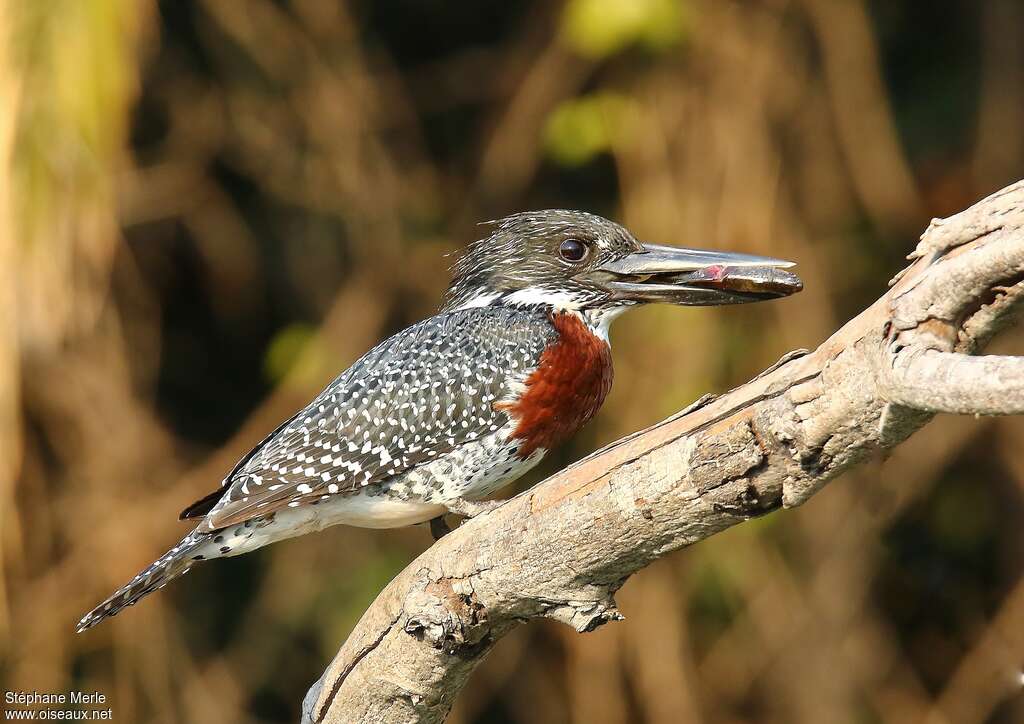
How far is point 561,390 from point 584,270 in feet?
1.43

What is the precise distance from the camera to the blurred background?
18.6ft

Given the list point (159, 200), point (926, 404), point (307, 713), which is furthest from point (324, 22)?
point (926, 404)

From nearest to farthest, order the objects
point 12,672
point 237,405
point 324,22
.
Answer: point 12,672 < point 324,22 < point 237,405

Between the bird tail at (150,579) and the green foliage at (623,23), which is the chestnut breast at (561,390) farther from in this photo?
the green foliage at (623,23)

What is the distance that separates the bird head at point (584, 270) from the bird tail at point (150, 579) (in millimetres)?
1171

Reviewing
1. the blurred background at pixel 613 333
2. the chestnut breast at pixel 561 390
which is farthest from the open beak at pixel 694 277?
the blurred background at pixel 613 333

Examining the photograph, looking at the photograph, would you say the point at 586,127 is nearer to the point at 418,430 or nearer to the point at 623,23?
the point at 623,23

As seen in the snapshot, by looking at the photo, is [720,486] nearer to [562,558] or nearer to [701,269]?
[562,558]

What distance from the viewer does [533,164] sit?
622 centimetres

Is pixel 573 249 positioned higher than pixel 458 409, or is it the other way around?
pixel 573 249

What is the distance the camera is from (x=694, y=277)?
11.4 feet

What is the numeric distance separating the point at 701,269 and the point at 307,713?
1585 mm

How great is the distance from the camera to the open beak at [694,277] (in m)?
3.24

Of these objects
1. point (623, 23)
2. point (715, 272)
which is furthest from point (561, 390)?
point (623, 23)
